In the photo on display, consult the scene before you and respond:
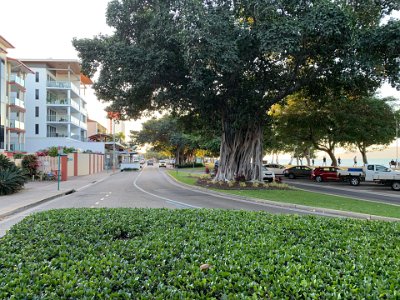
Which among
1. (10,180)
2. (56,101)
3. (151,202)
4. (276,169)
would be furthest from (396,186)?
(56,101)

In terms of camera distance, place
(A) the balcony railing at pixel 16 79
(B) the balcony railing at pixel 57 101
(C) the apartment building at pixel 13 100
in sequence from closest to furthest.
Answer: (C) the apartment building at pixel 13 100
(A) the balcony railing at pixel 16 79
(B) the balcony railing at pixel 57 101

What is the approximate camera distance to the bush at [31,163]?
28234 mm

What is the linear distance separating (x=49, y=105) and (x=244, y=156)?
129ft

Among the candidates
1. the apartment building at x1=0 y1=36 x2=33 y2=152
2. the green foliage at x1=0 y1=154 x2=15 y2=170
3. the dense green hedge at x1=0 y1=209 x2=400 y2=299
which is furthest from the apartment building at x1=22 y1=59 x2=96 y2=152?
the dense green hedge at x1=0 y1=209 x2=400 y2=299

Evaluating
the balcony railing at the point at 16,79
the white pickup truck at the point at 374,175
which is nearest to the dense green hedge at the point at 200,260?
the white pickup truck at the point at 374,175

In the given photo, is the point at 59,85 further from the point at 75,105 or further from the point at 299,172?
the point at 299,172

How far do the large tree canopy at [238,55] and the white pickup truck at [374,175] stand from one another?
6.92 m

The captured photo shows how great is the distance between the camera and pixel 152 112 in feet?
93.9

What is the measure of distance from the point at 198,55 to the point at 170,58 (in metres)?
3.64

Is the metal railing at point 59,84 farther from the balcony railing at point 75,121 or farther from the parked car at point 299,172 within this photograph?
the parked car at point 299,172

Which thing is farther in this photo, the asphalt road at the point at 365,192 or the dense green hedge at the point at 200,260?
the asphalt road at the point at 365,192

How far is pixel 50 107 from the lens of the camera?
53.9m

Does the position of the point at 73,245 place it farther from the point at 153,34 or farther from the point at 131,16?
the point at 131,16

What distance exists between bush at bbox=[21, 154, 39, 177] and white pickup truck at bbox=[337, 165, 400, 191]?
25.8m
